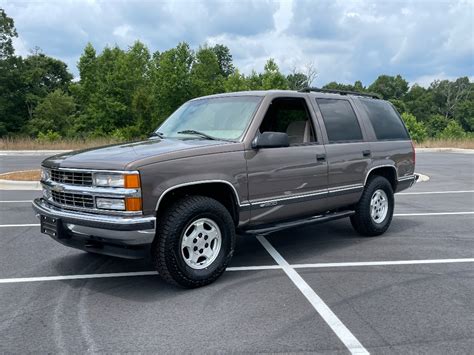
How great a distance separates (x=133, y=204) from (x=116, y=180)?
0.27m

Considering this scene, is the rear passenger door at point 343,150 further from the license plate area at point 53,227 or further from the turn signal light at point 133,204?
the license plate area at point 53,227

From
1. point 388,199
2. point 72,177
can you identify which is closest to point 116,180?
point 72,177

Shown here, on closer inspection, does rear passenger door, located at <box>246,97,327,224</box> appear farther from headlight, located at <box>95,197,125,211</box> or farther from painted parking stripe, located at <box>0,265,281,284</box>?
headlight, located at <box>95,197,125,211</box>

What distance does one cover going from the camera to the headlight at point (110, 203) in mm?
4262

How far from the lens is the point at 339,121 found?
6418mm

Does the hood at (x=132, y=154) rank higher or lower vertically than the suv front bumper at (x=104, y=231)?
higher

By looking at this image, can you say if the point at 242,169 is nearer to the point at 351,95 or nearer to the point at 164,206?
the point at 164,206

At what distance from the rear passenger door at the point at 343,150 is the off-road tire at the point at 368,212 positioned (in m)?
0.19

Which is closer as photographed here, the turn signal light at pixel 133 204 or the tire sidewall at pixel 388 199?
the turn signal light at pixel 133 204

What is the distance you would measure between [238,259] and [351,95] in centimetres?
301

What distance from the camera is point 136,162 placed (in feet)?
13.9

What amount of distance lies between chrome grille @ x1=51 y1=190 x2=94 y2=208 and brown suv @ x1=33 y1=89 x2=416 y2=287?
0.04 feet

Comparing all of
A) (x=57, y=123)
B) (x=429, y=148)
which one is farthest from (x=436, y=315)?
(x=57, y=123)

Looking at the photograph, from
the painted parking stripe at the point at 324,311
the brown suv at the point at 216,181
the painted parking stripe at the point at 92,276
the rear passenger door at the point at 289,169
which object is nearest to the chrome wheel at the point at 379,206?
the brown suv at the point at 216,181
